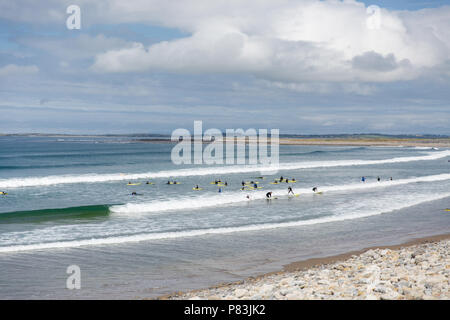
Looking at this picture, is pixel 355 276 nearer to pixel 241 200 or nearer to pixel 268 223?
pixel 268 223

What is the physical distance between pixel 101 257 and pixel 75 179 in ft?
95.4

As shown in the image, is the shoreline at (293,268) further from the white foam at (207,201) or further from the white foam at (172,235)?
the white foam at (207,201)

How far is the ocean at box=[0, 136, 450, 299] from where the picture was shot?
13109 millimetres

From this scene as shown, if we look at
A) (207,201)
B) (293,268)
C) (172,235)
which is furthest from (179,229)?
(207,201)

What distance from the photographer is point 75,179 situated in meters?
42.2

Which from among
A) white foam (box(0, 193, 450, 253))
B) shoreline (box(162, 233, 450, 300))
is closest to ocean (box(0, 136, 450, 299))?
white foam (box(0, 193, 450, 253))

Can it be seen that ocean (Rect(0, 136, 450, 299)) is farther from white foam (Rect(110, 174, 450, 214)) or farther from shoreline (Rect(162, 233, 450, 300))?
shoreline (Rect(162, 233, 450, 300))

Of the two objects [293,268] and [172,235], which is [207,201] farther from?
[293,268]

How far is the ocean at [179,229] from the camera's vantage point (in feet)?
43.0

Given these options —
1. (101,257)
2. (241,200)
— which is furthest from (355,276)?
(241,200)

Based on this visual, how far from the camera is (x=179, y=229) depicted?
2030 centimetres

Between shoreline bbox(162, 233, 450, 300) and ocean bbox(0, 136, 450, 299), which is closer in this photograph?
shoreline bbox(162, 233, 450, 300)

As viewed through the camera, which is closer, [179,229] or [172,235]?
[172,235]

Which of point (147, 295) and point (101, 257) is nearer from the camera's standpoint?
point (147, 295)
